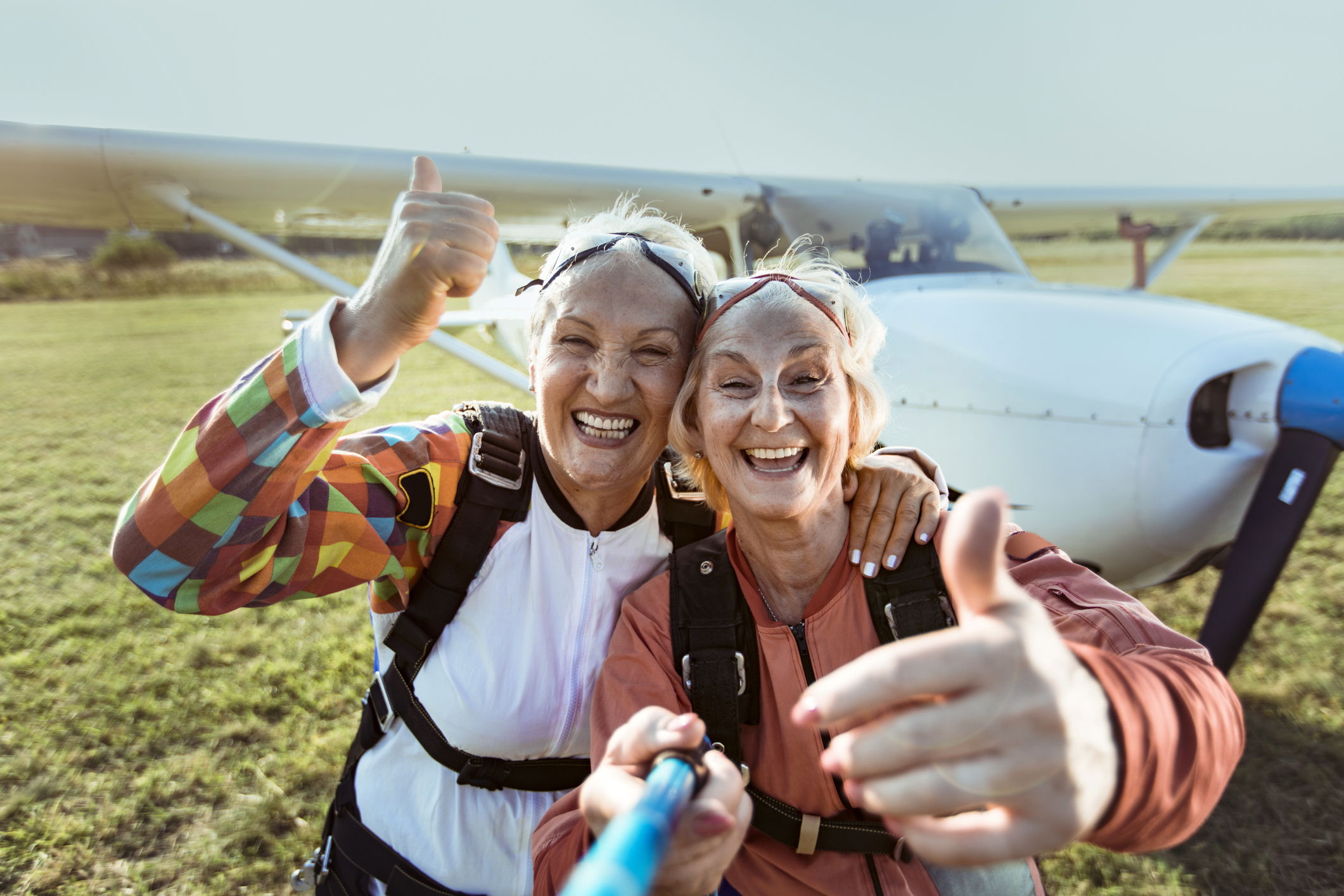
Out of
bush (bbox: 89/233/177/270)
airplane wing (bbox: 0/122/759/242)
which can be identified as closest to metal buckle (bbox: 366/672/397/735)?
airplane wing (bbox: 0/122/759/242)

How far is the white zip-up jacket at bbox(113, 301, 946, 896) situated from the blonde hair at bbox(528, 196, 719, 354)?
325 mm

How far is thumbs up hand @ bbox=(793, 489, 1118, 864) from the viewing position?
0.62 meters

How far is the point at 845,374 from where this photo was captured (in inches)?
58.7

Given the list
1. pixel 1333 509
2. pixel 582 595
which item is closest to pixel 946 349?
pixel 582 595

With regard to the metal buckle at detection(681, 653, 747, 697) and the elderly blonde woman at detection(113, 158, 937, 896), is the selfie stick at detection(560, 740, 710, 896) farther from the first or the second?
the elderly blonde woman at detection(113, 158, 937, 896)

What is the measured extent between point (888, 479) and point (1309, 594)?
Result: 4.35 meters

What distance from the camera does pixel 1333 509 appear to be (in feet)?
18.9

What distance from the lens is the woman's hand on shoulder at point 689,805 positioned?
2.57ft

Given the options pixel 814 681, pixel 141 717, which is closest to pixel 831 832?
pixel 814 681

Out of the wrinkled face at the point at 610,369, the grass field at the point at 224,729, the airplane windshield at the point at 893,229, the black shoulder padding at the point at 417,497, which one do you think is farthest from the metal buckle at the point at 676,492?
the airplane windshield at the point at 893,229

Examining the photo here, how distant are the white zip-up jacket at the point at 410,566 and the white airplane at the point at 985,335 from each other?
668mm

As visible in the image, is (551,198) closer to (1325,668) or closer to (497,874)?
(497,874)

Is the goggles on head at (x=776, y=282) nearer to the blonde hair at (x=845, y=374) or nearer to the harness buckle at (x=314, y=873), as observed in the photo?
the blonde hair at (x=845, y=374)

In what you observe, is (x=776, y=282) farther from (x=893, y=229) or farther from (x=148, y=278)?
(x=148, y=278)
